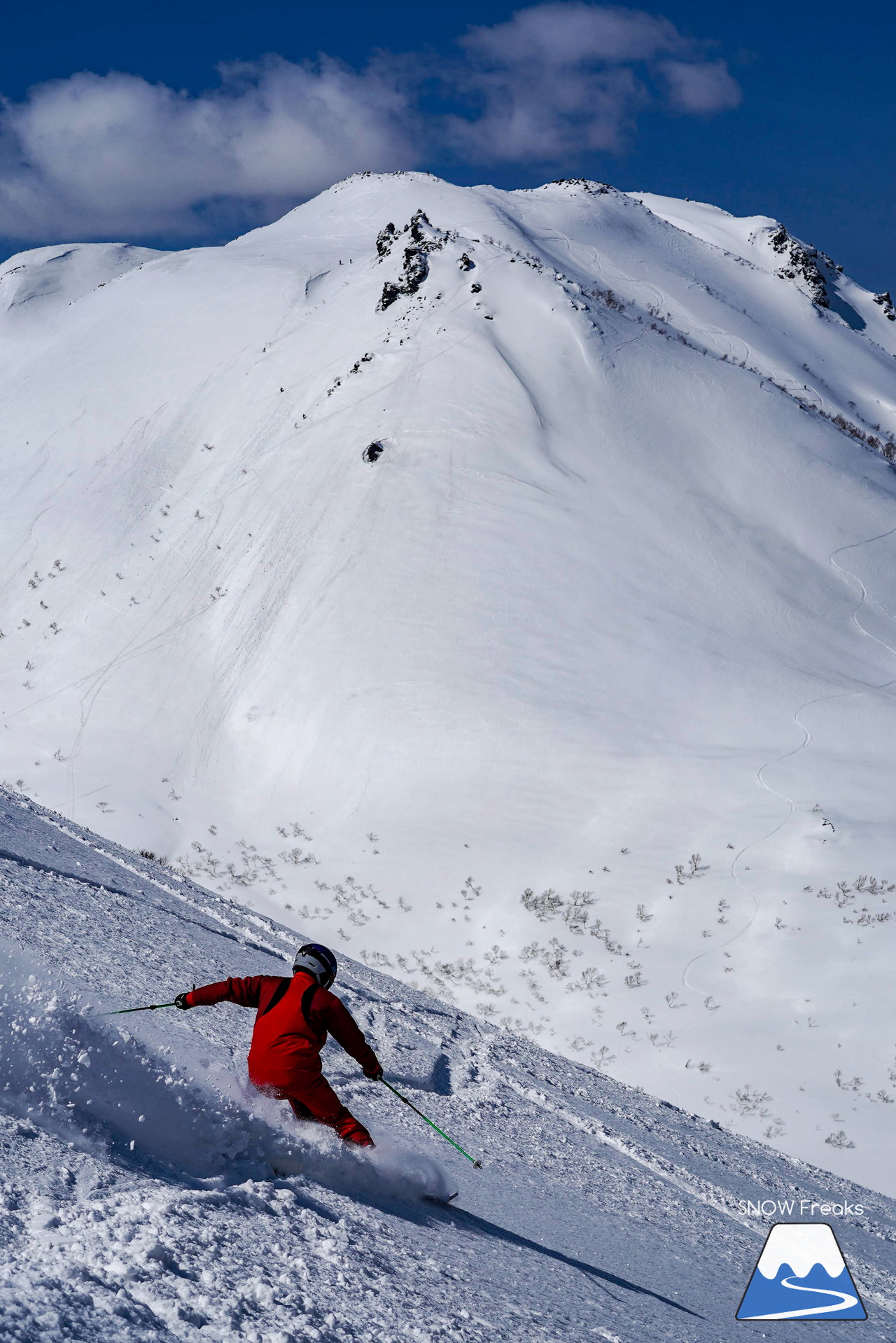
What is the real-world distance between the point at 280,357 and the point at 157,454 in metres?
6.08

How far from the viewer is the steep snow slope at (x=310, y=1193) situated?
9.51 feet

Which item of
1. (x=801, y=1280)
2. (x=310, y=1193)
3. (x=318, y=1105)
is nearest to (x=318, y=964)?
(x=318, y=1105)

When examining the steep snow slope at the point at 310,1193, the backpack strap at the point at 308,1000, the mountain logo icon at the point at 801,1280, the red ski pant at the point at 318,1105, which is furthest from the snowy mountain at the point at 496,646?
the backpack strap at the point at 308,1000

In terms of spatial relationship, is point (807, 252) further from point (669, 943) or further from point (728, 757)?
point (669, 943)

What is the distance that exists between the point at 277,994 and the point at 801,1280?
182 inches

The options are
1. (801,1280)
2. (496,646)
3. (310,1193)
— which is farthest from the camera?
(496,646)

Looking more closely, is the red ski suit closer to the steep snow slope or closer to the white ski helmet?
the white ski helmet

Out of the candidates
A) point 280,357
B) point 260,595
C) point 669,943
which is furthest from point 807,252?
point 669,943

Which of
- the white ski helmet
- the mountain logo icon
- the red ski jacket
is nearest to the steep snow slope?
the mountain logo icon

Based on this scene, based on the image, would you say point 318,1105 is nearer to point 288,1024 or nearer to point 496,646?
point 288,1024

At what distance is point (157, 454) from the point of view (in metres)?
31.3

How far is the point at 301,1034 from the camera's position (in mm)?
4836

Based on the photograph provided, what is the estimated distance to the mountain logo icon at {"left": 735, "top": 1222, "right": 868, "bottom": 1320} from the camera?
5656 mm

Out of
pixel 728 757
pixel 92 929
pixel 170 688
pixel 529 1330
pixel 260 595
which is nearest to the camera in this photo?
pixel 529 1330
